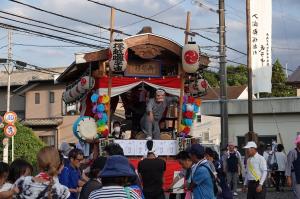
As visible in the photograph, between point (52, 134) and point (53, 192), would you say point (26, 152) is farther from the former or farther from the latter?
point (53, 192)

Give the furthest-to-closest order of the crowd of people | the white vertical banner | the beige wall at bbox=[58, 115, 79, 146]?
1. the beige wall at bbox=[58, 115, 79, 146]
2. the white vertical banner
3. the crowd of people

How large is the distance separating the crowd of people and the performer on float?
2.75 ft

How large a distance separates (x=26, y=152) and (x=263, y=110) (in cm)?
1274

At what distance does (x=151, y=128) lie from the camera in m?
16.5

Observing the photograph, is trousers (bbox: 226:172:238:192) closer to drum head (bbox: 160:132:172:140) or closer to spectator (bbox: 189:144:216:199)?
drum head (bbox: 160:132:172:140)

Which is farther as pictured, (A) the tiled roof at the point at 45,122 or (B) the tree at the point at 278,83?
(B) the tree at the point at 278,83

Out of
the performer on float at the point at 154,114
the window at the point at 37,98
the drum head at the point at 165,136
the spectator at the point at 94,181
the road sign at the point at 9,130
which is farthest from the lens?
the window at the point at 37,98

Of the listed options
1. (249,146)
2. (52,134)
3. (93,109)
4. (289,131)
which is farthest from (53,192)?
(52,134)

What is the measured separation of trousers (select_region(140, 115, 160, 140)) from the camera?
53.8 ft

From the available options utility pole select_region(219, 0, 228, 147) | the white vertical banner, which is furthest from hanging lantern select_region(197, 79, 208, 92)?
the white vertical banner

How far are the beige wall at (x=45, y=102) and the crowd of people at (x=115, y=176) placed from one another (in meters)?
33.1

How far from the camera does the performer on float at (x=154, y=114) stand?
53.7ft

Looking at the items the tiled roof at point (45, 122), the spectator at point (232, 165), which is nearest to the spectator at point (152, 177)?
the spectator at point (232, 165)

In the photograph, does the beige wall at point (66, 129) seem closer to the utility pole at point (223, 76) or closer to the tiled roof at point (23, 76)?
the tiled roof at point (23, 76)
